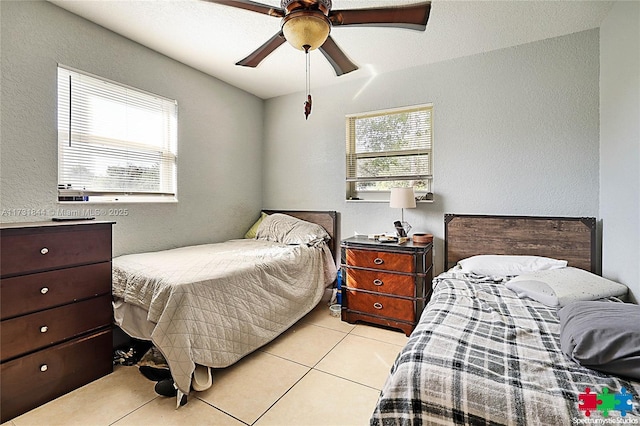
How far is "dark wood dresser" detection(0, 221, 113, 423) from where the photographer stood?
1.62 meters

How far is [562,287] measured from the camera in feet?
5.61

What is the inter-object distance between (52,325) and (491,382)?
7.68ft

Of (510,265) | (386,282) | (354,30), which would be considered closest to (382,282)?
(386,282)

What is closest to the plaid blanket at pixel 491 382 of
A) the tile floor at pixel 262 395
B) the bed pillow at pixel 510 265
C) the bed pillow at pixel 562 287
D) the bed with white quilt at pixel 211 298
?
the bed pillow at pixel 562 287

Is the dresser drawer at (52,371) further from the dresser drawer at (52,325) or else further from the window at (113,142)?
the window at (113,142)

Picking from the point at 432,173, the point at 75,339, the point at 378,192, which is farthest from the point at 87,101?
the point at 432,173

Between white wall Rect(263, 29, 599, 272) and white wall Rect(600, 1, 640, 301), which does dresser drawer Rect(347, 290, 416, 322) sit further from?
white wall Rect(600, 1, 640, 301)

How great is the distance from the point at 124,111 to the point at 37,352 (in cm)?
193

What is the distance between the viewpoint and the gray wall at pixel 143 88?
6.47 feet

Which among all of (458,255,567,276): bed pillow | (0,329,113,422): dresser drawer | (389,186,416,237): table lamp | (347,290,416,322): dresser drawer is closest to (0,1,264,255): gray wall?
(0,329,113,422): dresser drawer

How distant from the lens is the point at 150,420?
1.61 m

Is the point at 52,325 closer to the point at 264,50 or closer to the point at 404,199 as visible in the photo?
the point at 264,50

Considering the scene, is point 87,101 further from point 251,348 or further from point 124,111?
point 251,348

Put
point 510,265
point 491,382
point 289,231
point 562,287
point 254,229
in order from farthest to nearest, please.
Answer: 1. point 254,229
2. point 289,231
3. point 510,265
4. point 562,287
5. point 491,382
